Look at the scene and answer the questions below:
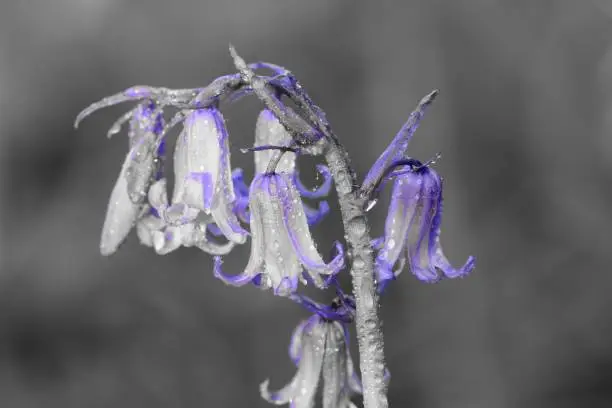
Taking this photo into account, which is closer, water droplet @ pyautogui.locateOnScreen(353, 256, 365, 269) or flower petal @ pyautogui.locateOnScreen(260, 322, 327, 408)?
water droplet @ pyautogui.locateOnScreen(353, 256, 365, 269)

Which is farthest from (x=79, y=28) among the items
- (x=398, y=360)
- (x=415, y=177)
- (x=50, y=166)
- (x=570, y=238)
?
(x=415, y=177)

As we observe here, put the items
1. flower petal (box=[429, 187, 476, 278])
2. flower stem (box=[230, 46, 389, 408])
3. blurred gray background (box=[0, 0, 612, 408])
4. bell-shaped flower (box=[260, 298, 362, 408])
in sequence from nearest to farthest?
flower stem (box=[230, 46, 389, 408]) < flower petal (box=[429, 187, 476, 278]) < bell-shaped flower (box=[260, 298, 362, 408]) < blurred gray background (box=[0, 0, 612, 408])

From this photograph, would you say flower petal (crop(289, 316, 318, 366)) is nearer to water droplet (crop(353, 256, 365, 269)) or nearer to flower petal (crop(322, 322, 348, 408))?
flower petal (crop(322, 322, 348, 408))

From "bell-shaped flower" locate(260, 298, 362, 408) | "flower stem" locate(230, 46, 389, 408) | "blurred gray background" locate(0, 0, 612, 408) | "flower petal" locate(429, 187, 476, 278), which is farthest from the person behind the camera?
"blurred gray background" locate(0, 0, 612, 408)

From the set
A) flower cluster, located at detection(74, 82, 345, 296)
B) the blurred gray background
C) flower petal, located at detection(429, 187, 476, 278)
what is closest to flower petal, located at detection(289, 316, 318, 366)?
flower cluster, located at detection(74, 82, 345, 296)

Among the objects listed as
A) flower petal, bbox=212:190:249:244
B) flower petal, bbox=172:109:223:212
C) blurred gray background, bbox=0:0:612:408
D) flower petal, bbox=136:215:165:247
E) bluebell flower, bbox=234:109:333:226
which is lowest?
flower petal, bbox=212:190:249:244

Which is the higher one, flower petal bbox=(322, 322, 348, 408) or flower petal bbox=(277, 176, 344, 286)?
flower petal bbox=(277, 176, 344, 286)

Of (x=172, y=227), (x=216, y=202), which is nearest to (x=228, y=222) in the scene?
(x=216, y=202)

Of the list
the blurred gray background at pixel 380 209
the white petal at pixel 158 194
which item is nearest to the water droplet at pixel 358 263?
the white petal at pixel 158 194

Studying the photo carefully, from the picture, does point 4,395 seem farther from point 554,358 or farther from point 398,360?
point 554,358
